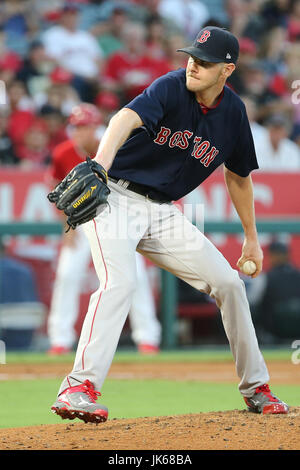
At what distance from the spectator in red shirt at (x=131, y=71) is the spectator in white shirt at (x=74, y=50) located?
23 cm

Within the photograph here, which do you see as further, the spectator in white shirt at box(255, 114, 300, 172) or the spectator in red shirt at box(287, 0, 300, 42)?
the spectator in red shirt at box(287, 0, 300, 42)

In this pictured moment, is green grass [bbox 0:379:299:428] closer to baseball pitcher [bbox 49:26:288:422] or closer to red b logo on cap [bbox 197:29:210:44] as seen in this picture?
baseball pitcher [bbox 49:26:288:422]

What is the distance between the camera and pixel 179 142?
4.01 m

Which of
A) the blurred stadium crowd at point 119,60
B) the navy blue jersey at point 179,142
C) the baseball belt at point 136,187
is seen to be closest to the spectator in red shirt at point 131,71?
the blurred stadium crowd at point 119,60

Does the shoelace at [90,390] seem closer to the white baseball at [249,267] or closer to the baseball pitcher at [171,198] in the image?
the baseball pitcher at [171,198]

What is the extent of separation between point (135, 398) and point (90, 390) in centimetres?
193

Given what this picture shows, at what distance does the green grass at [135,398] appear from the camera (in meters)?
4.80

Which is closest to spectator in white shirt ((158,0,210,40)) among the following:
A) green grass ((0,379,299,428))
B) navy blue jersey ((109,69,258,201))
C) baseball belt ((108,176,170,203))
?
green grass ((0,379,299,428))

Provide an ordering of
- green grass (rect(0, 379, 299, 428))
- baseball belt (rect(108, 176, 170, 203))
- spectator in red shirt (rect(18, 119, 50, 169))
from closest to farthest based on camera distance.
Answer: baseball belt (rect(108, 176, 170, 203)) < green grass (rect(0, 379, 299, 428)) < spectator in red shirt (rect(18, 119, 50, 169))

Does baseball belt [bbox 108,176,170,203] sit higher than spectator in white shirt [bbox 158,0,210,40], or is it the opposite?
spectator in white shirt [bbox 158,0,210,40]

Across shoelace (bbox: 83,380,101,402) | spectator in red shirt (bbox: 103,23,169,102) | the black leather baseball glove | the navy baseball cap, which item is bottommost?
shoelace (bbox: 83,380,101,402)

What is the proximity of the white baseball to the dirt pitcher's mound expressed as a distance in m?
0.74

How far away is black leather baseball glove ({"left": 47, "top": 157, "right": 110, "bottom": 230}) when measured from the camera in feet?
11.4

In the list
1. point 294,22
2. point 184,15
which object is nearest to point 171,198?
point 184,15
